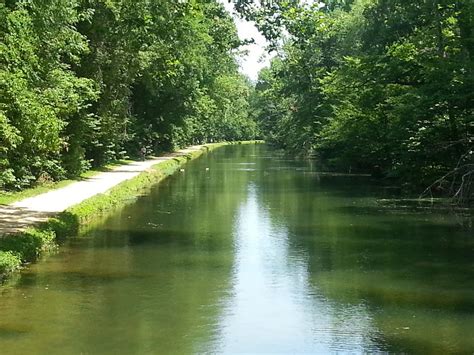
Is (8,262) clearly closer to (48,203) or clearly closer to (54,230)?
(54,230)

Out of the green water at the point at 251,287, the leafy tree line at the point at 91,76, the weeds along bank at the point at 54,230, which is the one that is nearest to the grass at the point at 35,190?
the leafy tree line at the point at 91,76

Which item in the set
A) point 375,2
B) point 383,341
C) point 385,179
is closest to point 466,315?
point 383,341

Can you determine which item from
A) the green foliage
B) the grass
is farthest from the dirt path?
the green foliage

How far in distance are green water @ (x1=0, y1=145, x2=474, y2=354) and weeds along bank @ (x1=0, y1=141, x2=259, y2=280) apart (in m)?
0.36

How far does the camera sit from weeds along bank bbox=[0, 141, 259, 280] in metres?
13.4

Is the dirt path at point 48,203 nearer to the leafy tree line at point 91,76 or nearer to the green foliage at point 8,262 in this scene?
the leafy tree line at point 91,76

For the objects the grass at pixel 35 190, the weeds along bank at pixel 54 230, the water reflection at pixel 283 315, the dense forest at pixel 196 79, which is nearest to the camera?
the water reflection at pixel 283 315

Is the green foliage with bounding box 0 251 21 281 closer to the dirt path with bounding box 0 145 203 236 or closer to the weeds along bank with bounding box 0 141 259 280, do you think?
the weeds along bank with bounding box 0 141 259 280

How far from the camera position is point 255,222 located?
69.6 ft

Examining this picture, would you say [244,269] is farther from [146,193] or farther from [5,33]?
[146,193]

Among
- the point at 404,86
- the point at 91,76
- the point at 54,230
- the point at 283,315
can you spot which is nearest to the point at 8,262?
the point at 54,230

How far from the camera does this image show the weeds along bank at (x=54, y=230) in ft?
43.9

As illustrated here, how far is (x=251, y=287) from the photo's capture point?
12.6m

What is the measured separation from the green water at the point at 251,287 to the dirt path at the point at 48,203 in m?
1.20
